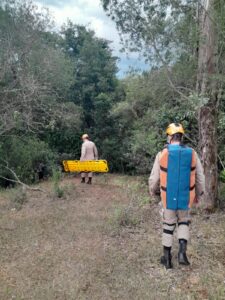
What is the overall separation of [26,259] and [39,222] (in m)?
1.90

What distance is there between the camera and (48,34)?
49.3 feet

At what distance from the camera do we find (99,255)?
15.9ft

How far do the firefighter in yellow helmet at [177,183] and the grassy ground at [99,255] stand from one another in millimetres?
385

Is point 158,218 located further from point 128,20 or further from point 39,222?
point 128,20

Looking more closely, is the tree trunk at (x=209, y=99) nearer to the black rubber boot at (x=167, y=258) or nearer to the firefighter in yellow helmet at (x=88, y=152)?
the black rubber boot at (x=167, y=258)

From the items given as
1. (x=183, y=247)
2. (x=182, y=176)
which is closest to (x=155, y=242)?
(x=183, y=247)

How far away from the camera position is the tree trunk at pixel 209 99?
6.64m

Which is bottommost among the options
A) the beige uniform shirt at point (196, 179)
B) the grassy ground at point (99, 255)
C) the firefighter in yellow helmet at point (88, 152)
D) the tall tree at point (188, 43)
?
the grassy ground at point (99, 255)

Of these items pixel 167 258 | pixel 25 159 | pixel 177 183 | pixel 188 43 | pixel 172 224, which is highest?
pixel 188 43

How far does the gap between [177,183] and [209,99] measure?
3.02m

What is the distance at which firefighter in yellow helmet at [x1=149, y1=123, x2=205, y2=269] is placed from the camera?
14.0 ft

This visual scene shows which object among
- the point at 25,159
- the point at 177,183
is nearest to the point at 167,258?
the point at 177,183

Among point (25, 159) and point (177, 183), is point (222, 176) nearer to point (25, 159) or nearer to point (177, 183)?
point (177, 183)

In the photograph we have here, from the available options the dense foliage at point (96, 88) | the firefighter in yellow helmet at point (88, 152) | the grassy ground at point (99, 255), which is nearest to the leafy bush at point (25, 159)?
the dense foliage at point (96, 88)
